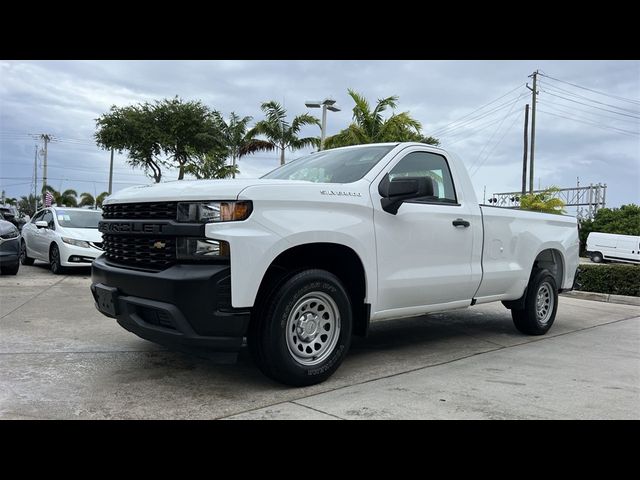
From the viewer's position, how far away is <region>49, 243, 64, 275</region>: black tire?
39.4 feet

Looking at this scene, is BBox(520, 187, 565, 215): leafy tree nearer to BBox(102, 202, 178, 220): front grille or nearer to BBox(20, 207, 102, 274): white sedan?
BBox(20, 207, 102, 274): white sedan

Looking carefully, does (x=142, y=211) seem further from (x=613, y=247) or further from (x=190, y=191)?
(x=613, y=247)

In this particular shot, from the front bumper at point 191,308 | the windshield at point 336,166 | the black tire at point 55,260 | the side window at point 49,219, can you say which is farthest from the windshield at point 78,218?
the front bumper at point 191,308

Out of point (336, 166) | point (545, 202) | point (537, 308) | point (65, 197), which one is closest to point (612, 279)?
point (537, 308)

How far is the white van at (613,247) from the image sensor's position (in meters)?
28.0

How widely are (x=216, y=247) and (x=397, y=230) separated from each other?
1726mm

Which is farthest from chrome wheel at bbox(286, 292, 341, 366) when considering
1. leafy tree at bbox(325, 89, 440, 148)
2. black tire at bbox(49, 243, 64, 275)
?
leafy tree at bbox(325, 89, 440, 148)

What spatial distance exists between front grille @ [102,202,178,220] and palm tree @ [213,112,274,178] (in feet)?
81.5

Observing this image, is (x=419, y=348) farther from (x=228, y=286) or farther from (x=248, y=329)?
(x=228, y=286)

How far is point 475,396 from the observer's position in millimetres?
4121

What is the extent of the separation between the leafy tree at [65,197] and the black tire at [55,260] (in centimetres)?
7843

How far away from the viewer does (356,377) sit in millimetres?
4594

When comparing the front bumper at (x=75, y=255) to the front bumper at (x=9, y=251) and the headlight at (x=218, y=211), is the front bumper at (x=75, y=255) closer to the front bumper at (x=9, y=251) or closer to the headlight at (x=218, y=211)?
the front bumper at (x=9, y=251)

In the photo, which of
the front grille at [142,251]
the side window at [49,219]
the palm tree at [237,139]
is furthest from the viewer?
the palm tree at [237,139]
